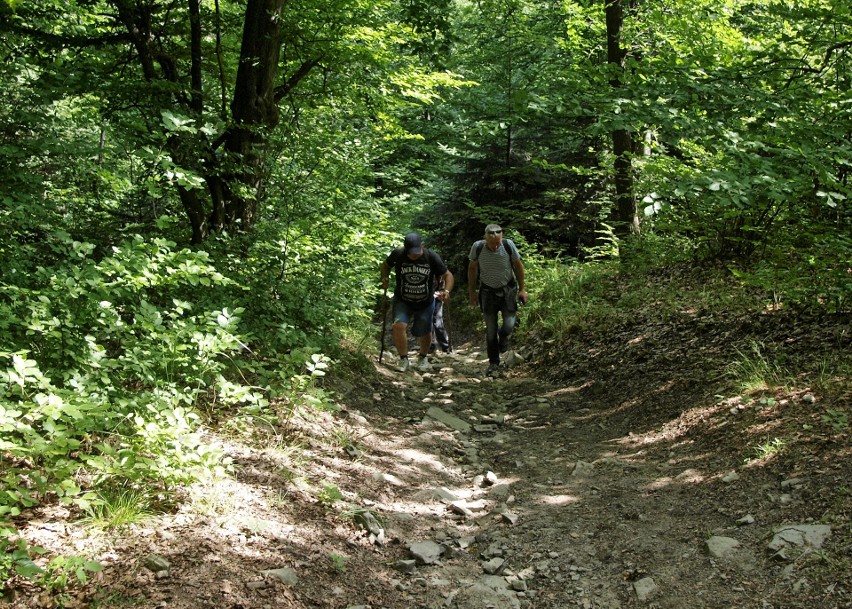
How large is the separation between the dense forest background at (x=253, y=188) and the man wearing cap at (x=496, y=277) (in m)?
1.62

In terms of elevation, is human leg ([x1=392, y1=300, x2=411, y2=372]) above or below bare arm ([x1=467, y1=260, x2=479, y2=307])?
below

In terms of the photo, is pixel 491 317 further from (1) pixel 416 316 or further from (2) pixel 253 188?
(2) pixel 253 188

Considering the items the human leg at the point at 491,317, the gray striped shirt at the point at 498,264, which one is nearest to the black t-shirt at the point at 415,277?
the gray striped shirt at the point at 498,264

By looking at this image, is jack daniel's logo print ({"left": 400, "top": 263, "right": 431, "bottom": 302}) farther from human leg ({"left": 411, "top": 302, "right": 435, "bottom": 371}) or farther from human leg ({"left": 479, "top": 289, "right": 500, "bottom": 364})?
human leg ({"left": 479, "top": 289, "right": 500, "bottom": 364})

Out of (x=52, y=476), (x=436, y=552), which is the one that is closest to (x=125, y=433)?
(x=52, y=476)

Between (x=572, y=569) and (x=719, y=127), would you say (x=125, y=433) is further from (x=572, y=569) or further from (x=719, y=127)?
(x=719, y=127)

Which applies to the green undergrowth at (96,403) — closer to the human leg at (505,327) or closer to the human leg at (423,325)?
the human leg at (423,325)

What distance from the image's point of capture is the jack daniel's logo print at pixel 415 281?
8938 mm

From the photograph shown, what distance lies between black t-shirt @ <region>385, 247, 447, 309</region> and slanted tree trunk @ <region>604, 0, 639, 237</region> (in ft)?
15.1

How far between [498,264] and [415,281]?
1.26 m

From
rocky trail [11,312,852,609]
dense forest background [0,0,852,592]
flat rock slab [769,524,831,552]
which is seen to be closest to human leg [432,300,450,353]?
dense forest background [0,0,852,592]

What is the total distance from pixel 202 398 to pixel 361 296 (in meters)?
3.63

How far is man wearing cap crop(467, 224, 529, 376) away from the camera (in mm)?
9078

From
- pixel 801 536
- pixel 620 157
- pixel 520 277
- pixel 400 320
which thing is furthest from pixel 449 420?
pixel 620 157
